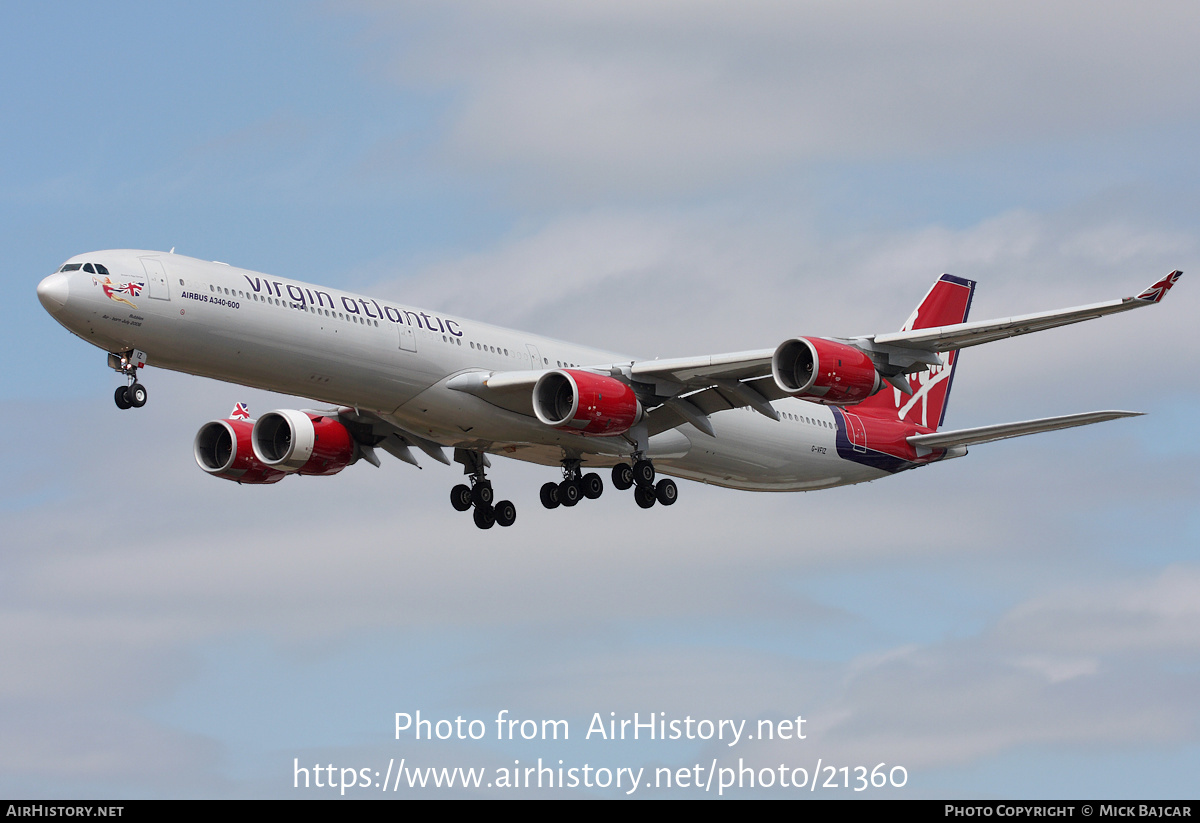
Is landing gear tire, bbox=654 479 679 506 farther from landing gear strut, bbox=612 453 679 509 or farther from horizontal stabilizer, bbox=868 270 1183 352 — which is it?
horizontal stabilizer, bbox=868 270 1183 352

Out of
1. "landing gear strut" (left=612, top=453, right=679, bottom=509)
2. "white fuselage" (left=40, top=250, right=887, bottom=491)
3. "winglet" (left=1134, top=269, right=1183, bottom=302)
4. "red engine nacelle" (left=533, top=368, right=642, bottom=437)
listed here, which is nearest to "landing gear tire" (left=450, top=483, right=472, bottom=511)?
"white fuselage" (left=40, top=250, right=887, bottom=491)

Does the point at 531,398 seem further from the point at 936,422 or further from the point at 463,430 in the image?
the point at 936,422

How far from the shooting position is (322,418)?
173ft

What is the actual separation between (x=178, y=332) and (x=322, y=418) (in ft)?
33.1

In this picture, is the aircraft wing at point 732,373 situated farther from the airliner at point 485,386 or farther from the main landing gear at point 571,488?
the main landing gear at point 571,488

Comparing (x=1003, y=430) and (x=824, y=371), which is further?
(x=1003, y=430)

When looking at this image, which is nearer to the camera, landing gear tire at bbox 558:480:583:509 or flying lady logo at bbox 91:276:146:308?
flying lady logo at bbox 91:276:146:308

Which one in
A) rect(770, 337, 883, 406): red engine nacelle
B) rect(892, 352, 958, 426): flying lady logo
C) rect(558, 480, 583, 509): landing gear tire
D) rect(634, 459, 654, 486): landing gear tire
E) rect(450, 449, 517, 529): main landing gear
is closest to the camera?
rect(770, 337, 883, 406): red engine nacelle

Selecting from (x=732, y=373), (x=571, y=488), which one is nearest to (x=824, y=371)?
(x=732, y=373)

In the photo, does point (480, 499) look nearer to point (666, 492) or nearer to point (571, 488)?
point (571, 488)

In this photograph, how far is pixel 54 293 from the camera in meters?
41.9

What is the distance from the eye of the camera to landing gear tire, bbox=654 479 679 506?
51.9m

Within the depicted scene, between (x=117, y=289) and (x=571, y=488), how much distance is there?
15.2m

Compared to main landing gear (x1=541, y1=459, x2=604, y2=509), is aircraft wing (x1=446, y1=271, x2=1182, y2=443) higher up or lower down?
higher up
